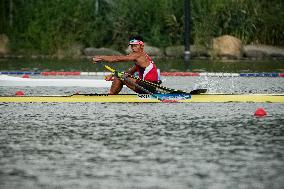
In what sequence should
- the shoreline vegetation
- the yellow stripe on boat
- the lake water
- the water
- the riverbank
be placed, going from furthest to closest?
Result: the shoreline vegetation < the riverbank < the lake water < the yellow stripe on boat < the water

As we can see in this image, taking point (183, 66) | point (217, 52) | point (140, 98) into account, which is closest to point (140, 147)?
point (140, 98)

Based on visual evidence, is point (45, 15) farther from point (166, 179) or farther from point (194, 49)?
point (166, 179)

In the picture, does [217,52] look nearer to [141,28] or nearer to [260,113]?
[141,28]

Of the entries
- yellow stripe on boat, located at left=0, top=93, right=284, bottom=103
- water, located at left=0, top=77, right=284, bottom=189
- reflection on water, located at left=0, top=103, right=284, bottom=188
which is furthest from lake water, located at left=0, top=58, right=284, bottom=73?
reflection on water, located at left=0, top=103, right=284, bottom=188

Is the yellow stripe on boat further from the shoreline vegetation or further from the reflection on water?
the shoreline vegetation

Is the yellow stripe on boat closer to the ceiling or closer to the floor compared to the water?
closer to the ceiling

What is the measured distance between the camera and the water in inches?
378

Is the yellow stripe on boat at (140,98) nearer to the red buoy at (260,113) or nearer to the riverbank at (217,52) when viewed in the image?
the red buoy at (260,113)

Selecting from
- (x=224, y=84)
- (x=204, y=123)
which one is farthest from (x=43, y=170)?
(x=224, y=84)

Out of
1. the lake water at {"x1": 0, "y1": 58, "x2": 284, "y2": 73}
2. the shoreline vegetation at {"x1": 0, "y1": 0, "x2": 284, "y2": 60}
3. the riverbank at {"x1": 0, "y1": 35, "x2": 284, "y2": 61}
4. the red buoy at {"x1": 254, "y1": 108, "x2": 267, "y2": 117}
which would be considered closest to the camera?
the red buoy at {"x1": 254, "y1": 108, "x2": 267, "y2": 117}

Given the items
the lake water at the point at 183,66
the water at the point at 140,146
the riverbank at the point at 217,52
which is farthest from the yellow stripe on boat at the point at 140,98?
the riverbank at the point at 217,52

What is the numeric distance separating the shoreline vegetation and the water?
27042 mm

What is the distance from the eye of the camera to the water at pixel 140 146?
960 centimetres

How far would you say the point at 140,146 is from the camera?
39.9ft
